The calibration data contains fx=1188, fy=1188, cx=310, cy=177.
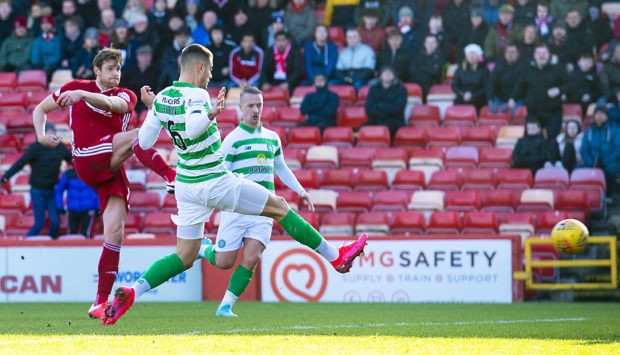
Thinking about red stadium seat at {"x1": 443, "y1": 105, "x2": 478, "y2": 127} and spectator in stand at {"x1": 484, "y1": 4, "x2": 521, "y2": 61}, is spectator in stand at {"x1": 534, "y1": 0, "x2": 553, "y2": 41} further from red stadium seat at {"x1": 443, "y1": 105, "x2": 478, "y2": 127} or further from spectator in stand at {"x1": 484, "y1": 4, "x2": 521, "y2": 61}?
red stadium seat at {"x1": 443, "y1": 105, "x2": 478, "y2": 127}

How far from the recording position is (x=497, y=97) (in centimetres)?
1895

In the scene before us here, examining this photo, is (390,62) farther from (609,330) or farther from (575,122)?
(609,330)

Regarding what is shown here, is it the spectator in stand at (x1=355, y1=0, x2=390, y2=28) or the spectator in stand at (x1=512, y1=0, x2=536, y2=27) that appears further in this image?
the spectator in stand at (x1=355, y1=0, x2=390, y2=28)

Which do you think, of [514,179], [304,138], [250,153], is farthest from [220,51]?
[250,153]

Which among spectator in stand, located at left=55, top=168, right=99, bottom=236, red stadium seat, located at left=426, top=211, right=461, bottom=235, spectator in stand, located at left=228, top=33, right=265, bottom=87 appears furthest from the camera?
spectator in stand, located at left=228, top=33, right=265, bottom=87

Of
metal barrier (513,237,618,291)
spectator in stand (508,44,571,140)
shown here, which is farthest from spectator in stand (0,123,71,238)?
spectator in stand (508,44,571,140)

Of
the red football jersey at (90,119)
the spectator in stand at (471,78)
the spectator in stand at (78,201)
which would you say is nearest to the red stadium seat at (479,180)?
the spectator in stand at (471,78)

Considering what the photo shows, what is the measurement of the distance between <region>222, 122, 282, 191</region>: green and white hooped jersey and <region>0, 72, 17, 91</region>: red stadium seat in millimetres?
11766

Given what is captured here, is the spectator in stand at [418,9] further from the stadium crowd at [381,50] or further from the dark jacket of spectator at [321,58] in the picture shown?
the dark jacket of spectator at [321,58]

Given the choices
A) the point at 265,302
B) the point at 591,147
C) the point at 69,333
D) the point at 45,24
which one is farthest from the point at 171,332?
the point at 45,24

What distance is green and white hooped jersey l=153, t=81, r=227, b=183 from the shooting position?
860cm

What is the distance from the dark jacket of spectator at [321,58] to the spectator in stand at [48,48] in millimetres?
4775

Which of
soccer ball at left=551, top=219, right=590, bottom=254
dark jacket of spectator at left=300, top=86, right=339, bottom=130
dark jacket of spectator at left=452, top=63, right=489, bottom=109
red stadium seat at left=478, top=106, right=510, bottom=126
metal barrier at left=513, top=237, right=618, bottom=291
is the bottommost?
metal barrier at left=513, top=237, right=618, bottom=291

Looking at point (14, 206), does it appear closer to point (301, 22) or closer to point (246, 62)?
point (246, 62)
